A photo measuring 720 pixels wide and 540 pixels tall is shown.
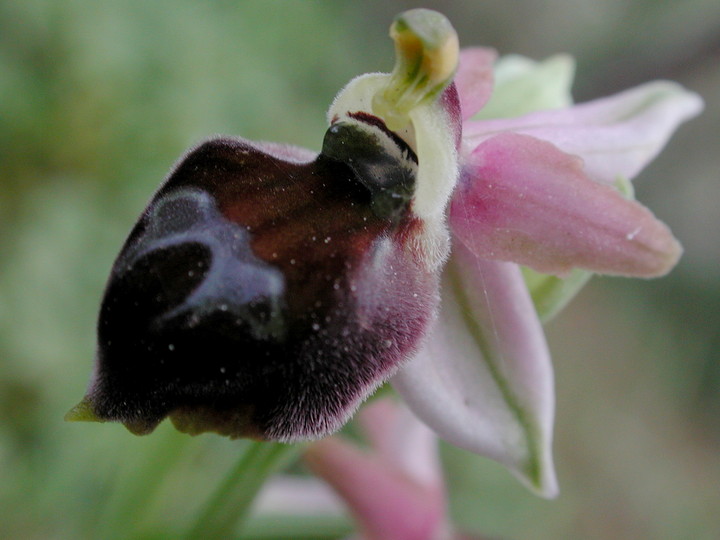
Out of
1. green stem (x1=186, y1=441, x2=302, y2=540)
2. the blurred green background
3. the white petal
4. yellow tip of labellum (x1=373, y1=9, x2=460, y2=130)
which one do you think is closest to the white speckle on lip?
the white petal

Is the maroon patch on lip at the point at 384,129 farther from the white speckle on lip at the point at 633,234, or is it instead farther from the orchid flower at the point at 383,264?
the white speckle on lip at the point at 633,234

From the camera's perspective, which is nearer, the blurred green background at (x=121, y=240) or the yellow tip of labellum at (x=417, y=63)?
the yellow tip of labellum at (x=417, y=63)

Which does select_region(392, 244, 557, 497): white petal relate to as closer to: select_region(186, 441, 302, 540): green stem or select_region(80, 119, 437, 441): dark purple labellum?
select_region(80, 119, 437, 441): dark purple labellum

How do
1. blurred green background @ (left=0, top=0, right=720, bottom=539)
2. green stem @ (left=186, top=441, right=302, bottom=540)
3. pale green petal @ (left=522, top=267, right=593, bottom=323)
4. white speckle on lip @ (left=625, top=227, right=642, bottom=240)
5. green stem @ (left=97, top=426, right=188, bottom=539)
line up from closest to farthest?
white speckle on lip @ (left=625, top=227, right=642, bottom=240) < pale green petal @ (left=522, top=267, right=593, bottom=323) < green stem @ (left=186, top=441, right=302, bottom=540) < green stem @ (left=97, top=426, right=188, bottom=539) < blurred green background @ (left=0, top=0, right=720, bottom=539)

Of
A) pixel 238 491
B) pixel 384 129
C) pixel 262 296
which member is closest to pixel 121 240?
pixel 238 491

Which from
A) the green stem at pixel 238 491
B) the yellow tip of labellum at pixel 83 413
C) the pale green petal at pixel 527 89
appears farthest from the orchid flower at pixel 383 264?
the green stem at pixel 238 491

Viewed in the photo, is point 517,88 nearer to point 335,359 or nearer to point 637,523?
point 335,359
